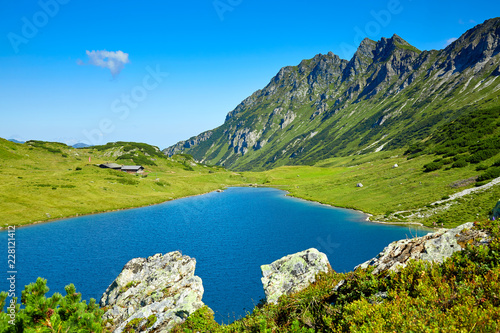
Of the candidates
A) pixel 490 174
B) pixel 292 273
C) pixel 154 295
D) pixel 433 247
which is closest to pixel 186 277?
pixel 154 295

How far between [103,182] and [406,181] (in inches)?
4985

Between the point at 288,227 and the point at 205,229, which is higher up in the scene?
the point at 205,229

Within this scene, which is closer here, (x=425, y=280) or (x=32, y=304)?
(x=425, y=280)

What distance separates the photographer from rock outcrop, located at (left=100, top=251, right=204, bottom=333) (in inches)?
727

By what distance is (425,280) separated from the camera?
31.2ft

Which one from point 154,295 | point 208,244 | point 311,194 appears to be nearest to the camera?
point 154,295

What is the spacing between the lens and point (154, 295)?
23016mm

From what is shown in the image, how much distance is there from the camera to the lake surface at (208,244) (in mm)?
38094

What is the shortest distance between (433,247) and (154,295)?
21906 millimetres

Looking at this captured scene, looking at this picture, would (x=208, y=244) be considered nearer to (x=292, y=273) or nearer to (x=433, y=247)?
(x=292, y=273)

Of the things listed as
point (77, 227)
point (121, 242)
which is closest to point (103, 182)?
point (77, 227)

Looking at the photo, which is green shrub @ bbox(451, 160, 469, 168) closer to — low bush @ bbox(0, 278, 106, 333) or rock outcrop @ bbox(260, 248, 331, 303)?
rock outcrop @ bbox(260, 248, 331, 303)

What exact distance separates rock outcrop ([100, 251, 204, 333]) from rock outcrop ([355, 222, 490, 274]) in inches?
548

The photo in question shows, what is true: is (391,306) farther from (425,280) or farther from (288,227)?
(288,227)
